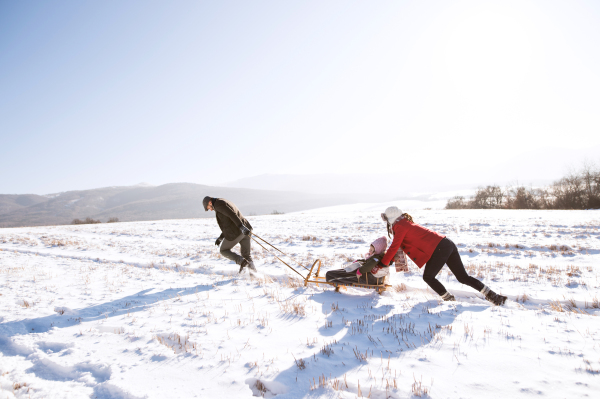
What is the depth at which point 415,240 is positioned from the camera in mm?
4871

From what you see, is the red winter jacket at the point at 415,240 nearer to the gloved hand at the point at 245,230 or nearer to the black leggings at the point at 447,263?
the black leggings at the point at 447,263

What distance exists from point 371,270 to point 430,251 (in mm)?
1237

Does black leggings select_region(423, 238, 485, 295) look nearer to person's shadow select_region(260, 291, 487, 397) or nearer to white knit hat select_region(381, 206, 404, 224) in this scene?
person's shadow select_region(260, 291, 487, 397)

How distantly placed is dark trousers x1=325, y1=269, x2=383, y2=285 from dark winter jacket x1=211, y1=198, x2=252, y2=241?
2.84 metres

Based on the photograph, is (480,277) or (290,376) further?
(480,277)

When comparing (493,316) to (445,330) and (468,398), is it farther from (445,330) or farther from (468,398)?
(468,398)

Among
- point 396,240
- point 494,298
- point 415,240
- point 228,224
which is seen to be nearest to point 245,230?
point 228,224

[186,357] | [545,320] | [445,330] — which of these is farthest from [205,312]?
[545,320]

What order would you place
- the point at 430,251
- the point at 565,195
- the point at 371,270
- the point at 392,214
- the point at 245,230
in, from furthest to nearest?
the point at 565,195, the point at 245,230, the point at 371,270, the point at 392,214, the point at 430,251

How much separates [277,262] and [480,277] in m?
6.18

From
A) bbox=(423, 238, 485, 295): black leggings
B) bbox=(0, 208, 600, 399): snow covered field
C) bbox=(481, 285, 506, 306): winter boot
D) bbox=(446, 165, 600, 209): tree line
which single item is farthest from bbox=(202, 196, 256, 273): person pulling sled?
bbox=(446, 165, 600, 209): tree line

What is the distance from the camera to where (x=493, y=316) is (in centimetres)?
424

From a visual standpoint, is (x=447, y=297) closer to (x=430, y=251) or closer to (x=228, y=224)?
(x=430, y=251)

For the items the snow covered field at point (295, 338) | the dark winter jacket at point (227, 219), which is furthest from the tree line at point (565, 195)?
the dark winter jacket at point (227, 219)
